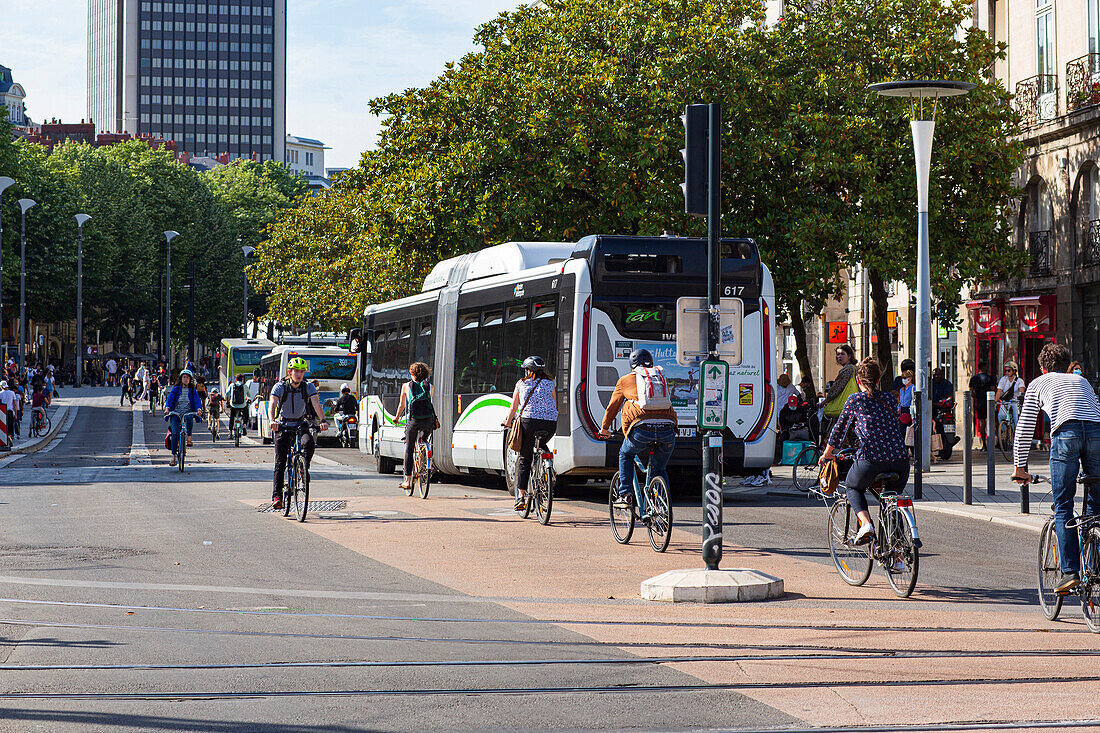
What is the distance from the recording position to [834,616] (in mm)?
9352

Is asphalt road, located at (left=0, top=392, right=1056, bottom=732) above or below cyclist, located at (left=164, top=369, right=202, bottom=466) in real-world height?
below

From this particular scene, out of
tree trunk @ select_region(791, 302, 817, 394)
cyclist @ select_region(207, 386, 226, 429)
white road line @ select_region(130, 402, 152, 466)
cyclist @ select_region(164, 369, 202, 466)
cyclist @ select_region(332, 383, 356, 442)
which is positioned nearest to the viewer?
cyclist @ select_region(164, 369, 202, 466)

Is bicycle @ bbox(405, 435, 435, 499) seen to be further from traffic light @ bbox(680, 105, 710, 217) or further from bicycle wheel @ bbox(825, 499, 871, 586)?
traffic light @ bbox(680, 105, 710, 217)

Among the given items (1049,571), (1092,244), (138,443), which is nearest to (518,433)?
(1049,571)

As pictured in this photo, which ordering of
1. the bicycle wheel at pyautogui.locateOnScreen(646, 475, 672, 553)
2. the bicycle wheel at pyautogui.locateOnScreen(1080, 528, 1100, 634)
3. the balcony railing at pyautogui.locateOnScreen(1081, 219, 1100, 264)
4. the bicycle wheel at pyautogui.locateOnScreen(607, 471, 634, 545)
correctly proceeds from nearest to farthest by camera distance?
the bicycle wheel at pyautogui.locateOnScreen(1080, 528, 1100, 634) → the bicycle wheel at pyautogui.locateOnScreen(646, 475, 672, 553) → the bicycle wheel at pyautogui.locateOnScreen(607, 471, 634, 545) → the balcony railing at pyautogui.locateOnScreen(1081, 219, 1100, 264)

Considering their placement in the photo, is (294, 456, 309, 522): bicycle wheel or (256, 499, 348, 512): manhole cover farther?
(256, 499, 348, 512): manhole cover

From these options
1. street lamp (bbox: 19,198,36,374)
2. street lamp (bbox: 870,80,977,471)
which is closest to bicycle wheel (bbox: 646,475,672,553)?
street lamp (bbox: 870,80,977,471)

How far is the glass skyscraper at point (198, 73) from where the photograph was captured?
189 metres

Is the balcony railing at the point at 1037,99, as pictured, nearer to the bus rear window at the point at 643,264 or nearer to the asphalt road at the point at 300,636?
the bus rear window at the point at 643,264

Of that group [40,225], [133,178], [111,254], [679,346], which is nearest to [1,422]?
[679,346]

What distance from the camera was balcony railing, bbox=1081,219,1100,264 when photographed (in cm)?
3108

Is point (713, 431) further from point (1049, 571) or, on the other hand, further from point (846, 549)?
point (1049, 571)

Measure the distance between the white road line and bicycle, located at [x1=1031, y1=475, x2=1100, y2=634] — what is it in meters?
22.6

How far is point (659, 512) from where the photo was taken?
12.9 meters
